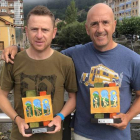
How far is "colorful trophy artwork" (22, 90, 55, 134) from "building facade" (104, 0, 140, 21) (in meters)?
35.2

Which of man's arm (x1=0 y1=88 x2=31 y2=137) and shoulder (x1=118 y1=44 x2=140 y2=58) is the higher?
shoulder (x1=118 y1=44 x2=140 y2=58)

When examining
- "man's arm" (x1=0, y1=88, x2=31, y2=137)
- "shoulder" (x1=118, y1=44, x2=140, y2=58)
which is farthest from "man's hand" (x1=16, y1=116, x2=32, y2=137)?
"shoulder" (x1=118, y1=44, x2=140, y2=58)

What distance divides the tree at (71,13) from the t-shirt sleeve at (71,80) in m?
19.7

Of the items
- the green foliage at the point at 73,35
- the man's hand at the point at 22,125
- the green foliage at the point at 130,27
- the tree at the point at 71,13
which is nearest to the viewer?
the man's hand at the point at 22,125

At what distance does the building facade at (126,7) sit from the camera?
34.6m

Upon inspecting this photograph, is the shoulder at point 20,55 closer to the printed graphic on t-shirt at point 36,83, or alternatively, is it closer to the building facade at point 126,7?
the printed graphic on t-shirt at point 36,83

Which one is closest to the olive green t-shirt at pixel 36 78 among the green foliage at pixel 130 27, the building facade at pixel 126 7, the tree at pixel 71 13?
the tree at pixel 71 13

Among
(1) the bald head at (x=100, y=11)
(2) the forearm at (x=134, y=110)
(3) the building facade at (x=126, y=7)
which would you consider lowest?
(2) the forearm at (x=134, y=110)

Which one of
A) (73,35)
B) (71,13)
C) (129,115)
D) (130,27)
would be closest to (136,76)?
(129,115)

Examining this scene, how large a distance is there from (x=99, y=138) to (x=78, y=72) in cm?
42

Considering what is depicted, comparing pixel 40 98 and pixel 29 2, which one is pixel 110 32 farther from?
pixel 29 2

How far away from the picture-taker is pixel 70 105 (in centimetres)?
126

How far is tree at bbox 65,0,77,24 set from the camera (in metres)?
21.3

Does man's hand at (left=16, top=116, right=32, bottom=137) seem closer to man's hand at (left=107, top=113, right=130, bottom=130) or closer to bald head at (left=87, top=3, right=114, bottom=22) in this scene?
man's hand at (left=107, top=113, right=130, bottom=130)
